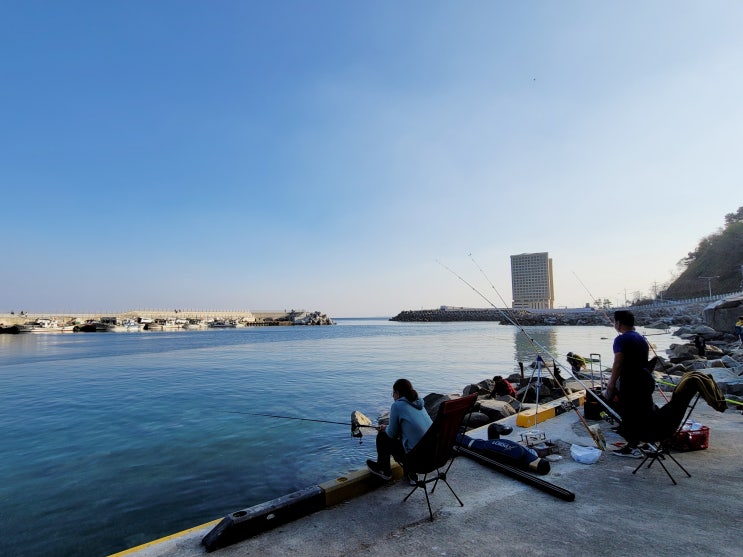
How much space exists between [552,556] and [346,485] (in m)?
2.16

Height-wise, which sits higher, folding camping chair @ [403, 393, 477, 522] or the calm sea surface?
folding camping chair @ [403, 393, 477, 522]

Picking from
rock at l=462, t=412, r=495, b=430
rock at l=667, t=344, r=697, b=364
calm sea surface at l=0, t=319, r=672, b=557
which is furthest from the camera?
rock at l=667, t=344, r=697, b=364

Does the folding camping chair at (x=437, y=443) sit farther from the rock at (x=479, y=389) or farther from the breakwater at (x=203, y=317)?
the breakwater at (x=203, y=317)

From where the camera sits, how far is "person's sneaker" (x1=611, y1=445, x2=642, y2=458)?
18.2ft

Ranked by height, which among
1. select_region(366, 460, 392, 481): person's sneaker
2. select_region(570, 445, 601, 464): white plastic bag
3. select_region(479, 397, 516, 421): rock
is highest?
select_region(366, 460, 392, 481): person's sneaker

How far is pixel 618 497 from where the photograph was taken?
4.29 metres

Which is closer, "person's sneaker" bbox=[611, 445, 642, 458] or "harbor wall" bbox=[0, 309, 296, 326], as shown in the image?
"person's sneaker" bbox=[611, 445, 642, 458]

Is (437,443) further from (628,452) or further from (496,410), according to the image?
(496,410)

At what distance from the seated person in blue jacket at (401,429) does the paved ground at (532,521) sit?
0.33m

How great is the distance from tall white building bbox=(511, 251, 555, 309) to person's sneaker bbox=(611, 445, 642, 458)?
599ft

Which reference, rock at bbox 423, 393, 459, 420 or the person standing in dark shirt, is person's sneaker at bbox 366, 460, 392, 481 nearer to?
the person standing in dark shirt

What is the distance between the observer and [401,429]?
4625 millimetres

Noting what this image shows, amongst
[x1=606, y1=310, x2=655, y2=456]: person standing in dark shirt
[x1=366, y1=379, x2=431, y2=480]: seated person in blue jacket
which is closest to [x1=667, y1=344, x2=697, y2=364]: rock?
[x1=606, y1=310, x2=655, y2=456]: person standing in dark shirt

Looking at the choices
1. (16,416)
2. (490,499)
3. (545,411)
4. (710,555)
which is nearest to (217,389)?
(16,416)
